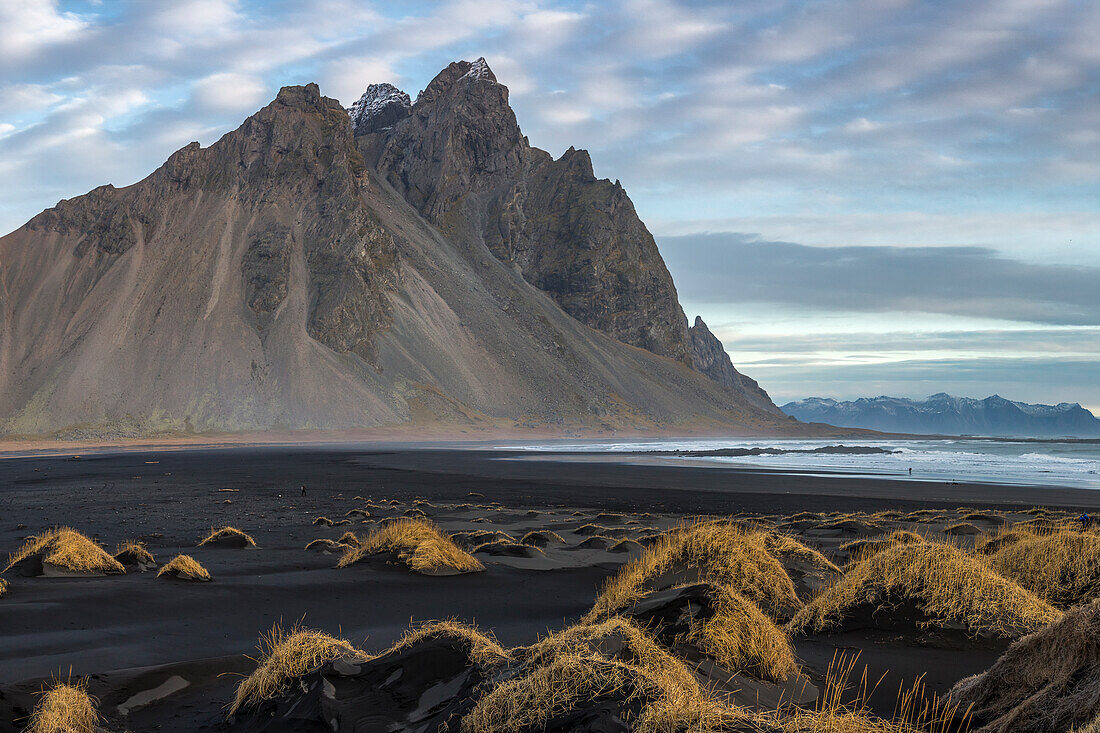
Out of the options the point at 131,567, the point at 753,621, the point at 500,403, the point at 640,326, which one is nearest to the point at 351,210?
the point at 500,403

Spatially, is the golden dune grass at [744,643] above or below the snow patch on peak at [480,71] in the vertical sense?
below

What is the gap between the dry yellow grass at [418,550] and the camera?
14.6 meters

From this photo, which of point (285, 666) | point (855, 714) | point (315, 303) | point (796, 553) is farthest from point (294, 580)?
point (315, 303)

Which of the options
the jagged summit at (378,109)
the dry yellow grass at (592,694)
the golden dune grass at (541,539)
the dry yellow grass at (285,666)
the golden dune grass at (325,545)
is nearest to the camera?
the dry yellow grass at (592,694)

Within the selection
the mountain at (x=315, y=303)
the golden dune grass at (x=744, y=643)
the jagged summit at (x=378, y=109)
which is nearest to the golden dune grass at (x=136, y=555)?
the golden dune grass at (x=744, y=643)

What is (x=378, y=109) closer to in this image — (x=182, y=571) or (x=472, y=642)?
(x=182, y=571)

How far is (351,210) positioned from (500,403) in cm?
3644

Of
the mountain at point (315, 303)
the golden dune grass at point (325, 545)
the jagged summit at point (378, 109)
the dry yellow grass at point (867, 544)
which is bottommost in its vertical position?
the golden dune grass at point (325, 545)

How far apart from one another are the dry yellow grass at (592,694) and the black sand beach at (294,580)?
255cm

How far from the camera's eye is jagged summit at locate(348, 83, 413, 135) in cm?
18225

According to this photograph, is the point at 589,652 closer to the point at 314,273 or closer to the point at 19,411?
the point at 19,411

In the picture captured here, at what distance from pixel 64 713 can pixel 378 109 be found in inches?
7565

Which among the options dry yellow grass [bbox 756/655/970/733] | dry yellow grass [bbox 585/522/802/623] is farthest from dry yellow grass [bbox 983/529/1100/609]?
dry yellow grass [bbox 756/655/970/733]

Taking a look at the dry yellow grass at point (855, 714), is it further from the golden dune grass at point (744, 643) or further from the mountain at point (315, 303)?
the mountain at point (315, 303)
